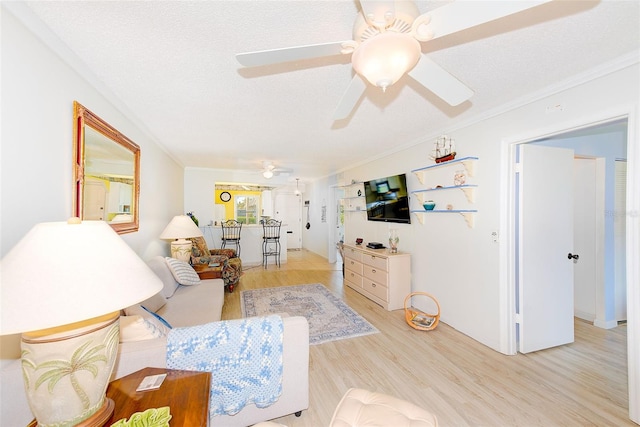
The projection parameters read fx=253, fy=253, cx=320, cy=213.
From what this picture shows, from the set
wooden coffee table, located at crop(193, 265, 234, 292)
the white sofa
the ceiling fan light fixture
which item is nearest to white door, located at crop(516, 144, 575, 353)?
the ceiling fan light fixture

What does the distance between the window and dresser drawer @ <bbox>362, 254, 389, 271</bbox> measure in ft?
21.8

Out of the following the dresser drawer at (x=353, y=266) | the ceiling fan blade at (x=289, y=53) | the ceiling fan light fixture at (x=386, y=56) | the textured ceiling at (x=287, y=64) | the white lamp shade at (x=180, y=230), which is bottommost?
the dresser drawer at (x=353, y=266)

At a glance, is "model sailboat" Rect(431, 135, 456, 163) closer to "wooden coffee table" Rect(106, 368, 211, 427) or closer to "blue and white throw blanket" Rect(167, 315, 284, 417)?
"blue and white throw blanket" Rect(167, 315, 284, 417)

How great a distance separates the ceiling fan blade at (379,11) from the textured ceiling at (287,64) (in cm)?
32

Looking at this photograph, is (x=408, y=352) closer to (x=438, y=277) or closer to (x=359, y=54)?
(x=438, y=277)

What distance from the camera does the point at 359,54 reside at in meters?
1.10

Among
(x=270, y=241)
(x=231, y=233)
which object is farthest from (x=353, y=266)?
(x=231, y=233)

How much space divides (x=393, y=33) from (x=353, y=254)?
3.77 m

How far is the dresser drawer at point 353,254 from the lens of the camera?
4285 millimetres

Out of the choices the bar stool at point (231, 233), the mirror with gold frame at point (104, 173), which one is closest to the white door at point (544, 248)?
the mirror with gold frame at point (104, 173)

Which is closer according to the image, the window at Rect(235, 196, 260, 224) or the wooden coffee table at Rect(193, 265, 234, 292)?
the wooden coffee table at Rect(193, 265, 234, 292)

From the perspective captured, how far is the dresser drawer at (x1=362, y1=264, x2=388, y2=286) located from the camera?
3.60 meters

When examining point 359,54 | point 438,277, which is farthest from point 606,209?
point 359,54

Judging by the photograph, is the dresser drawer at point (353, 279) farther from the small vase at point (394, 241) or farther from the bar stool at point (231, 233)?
the bar stool at point (231, 233)
